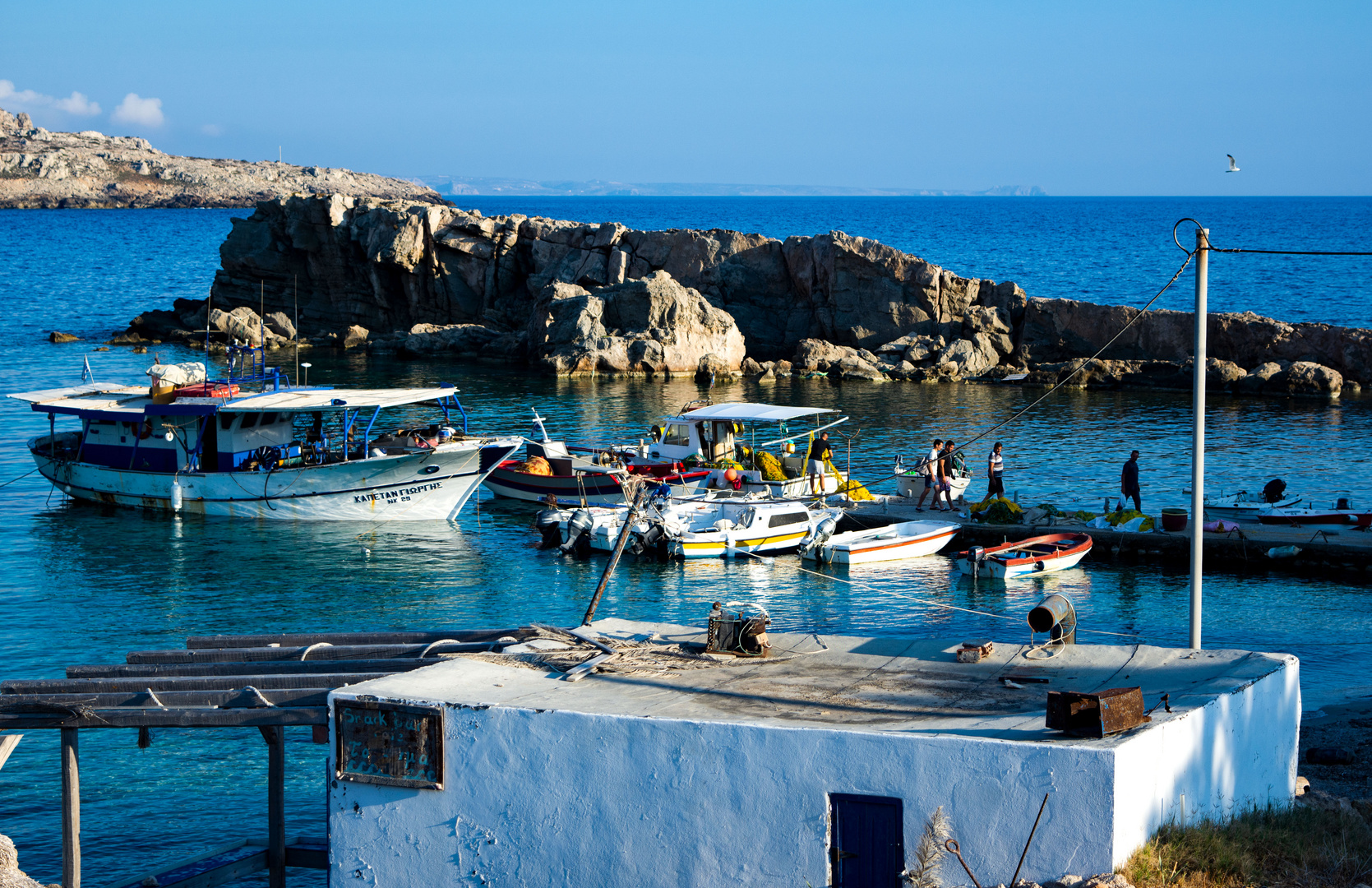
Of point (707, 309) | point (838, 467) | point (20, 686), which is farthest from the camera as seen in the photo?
point (707, 309)

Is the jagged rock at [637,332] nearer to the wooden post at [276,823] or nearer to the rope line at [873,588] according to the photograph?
the rope line at [873,588]

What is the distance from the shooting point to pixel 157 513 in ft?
129

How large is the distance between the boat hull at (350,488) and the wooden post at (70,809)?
23.3 metres

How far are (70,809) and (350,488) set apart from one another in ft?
80.0

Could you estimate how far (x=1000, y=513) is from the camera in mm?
34312

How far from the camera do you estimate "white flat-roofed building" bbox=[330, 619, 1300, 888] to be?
35.8 ft

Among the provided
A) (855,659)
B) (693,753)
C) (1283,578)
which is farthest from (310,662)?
(1283,578)

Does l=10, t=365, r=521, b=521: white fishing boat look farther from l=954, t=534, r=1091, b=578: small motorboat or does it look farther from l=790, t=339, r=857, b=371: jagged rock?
l=790, t=339, r=857, b=371: jagged rock

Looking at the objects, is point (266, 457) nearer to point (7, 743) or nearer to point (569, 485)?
point (569, 485)

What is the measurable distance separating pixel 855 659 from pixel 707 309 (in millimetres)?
53056

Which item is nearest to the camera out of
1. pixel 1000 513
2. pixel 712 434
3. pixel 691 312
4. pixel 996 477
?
pixel 1000 513

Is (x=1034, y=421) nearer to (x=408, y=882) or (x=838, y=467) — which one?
(x=838, y=467)

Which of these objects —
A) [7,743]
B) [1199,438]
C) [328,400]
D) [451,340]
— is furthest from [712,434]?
[451,340]

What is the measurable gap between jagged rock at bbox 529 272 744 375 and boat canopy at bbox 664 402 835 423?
82.9 feet
